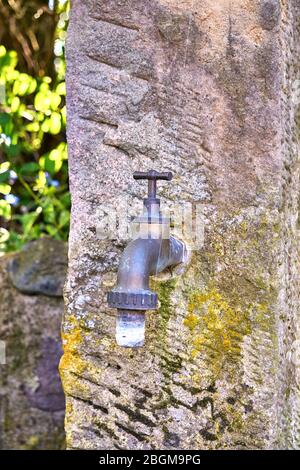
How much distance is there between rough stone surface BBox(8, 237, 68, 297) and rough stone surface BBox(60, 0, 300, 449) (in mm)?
821

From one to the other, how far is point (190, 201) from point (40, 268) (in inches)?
38.0

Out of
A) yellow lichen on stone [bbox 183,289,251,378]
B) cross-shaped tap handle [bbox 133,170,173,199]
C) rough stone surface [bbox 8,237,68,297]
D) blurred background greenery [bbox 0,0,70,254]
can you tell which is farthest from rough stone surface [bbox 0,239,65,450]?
cross-shaped tap handle [bbox 133,170,173,199]

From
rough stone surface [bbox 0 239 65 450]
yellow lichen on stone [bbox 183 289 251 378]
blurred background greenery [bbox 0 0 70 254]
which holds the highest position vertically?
blurred background greenery [bbox 0 0 70 254]

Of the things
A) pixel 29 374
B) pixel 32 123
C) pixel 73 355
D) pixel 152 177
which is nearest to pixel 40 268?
pixel 29 374

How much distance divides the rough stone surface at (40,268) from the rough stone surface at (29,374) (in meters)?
0.01

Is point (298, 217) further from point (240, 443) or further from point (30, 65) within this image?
point (30, 65)

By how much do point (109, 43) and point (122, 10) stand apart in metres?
0.07

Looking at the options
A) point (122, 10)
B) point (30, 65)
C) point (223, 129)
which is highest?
point (30, 65)

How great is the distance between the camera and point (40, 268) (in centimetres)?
233

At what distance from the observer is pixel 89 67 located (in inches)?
59.3

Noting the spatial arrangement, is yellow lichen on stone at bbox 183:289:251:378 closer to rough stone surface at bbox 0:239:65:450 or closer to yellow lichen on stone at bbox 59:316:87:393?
yellow lichen on stone at bbox 59:316:87:393

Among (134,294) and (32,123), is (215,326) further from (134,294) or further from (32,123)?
(32,123)

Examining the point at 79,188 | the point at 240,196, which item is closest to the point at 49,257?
the point at 79,188

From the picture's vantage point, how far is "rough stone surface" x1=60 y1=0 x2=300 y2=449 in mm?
1456
